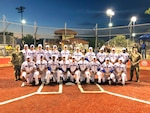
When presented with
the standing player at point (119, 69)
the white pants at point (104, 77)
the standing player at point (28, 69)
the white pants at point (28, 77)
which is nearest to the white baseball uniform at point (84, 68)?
the white pants at point (104, 77)

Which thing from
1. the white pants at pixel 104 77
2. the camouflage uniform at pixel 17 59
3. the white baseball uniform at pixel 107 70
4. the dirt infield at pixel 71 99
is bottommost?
the dirt infield at pixel 71 99

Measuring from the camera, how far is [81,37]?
21.1m

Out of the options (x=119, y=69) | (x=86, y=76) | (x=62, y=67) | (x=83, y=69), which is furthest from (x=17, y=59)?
(x=119, y=69)

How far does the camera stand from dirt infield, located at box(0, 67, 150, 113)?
6500 mm

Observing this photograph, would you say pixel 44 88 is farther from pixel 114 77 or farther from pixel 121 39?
pixel 121 39

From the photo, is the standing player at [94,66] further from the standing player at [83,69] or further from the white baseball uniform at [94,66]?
the standing player at [83,69]

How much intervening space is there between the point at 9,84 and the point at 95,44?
1096cm

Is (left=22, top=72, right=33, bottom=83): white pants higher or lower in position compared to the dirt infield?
higher

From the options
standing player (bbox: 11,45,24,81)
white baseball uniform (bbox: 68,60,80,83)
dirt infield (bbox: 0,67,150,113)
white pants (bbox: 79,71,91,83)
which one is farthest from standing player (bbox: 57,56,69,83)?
standing player (bbox: 11,45,24,81)

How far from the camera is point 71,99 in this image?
7.66 metres

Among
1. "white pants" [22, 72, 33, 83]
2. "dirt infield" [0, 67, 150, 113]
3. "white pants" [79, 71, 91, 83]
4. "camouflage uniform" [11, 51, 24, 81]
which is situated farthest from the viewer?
"camouflage uniform" [11, 51, 24, 81]

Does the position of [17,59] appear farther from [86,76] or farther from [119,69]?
[119,69]

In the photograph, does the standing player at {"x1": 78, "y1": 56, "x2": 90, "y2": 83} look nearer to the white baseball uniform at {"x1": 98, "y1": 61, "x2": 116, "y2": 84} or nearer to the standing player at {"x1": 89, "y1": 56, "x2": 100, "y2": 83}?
the standing player at {"x1": 89, "y1": 56, "x2": 100, "y2": 83}

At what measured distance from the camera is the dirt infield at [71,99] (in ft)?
21.3
